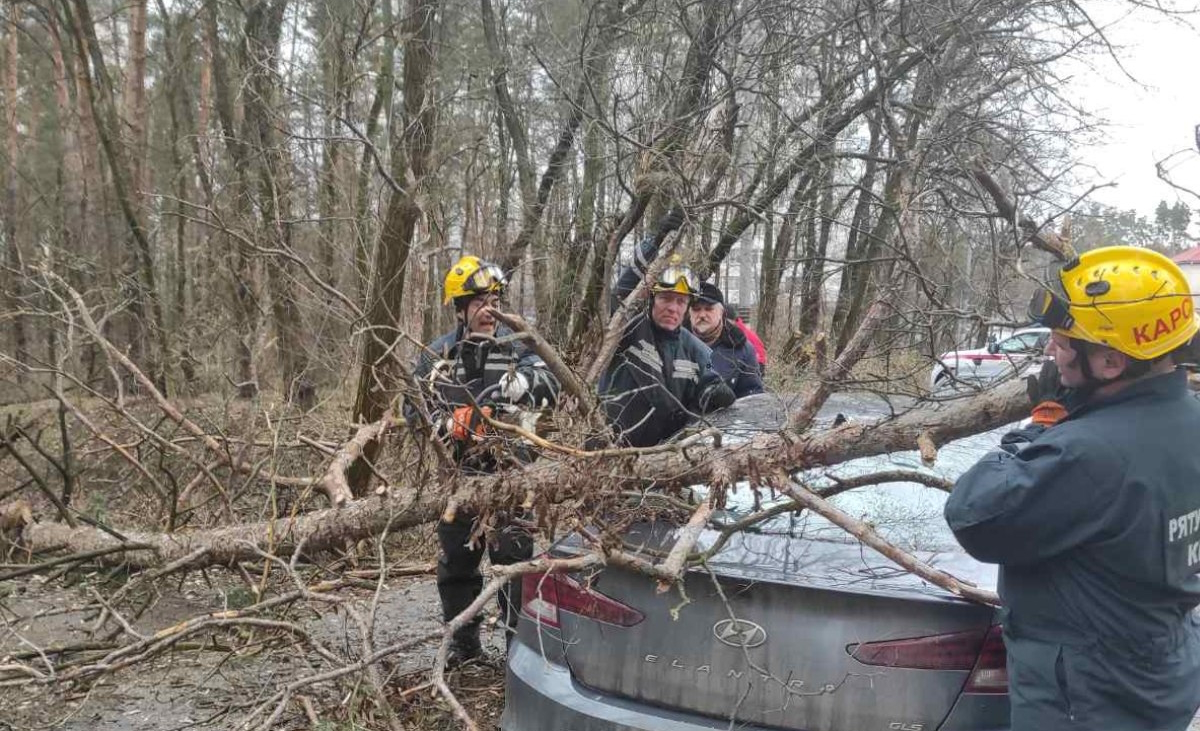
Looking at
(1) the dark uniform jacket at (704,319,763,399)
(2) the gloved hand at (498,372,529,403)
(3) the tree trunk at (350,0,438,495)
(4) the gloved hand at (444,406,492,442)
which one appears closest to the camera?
(4) the gloved hand at (444,406,492,442)

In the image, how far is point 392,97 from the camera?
921 centimetres

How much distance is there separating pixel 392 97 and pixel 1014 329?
24.9ft

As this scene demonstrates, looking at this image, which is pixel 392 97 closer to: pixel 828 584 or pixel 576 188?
pixel 576 188

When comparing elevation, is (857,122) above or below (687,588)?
above

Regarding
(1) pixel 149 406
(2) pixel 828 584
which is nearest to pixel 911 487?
(2) pixel 828 584

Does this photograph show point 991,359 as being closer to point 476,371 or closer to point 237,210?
point 476,371

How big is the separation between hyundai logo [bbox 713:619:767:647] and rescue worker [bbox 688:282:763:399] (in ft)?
8.67

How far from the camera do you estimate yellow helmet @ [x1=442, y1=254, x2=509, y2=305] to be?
156 inches

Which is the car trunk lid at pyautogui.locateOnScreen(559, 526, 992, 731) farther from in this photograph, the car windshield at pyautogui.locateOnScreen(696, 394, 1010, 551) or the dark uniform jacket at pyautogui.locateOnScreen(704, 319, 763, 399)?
the dark uniform jacket at pyautogui.locateOnScreen(704, 319, 763, 399)

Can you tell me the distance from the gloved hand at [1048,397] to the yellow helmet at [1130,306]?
202 mm

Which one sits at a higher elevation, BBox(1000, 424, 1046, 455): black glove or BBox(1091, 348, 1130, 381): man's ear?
BBox(1091, 348, 1130, 381): man's ear

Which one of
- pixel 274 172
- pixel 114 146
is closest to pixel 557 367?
pixel 274 172

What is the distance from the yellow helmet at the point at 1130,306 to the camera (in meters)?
1.92

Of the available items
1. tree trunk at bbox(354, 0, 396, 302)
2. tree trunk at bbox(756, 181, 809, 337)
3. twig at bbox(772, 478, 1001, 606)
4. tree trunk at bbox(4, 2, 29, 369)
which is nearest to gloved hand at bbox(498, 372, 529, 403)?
twig at bbox(772, 478, 1001, 606)
